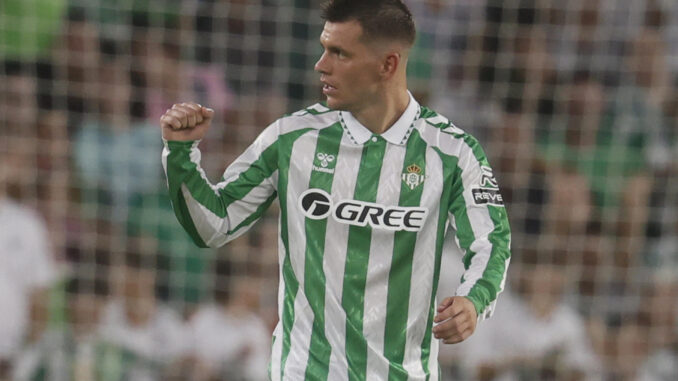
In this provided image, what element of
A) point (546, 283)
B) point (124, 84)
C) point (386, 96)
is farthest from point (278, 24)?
point (386, 96)

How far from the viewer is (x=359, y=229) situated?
274 cm

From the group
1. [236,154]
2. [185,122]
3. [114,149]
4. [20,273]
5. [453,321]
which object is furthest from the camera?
[236,154]

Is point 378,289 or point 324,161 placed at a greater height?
point 324,161

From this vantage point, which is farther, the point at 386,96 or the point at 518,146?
the point at 518,146

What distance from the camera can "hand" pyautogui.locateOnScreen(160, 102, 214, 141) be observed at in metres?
2.54

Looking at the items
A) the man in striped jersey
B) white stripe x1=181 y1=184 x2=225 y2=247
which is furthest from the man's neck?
white stripe x1=181 y1=184 x2=225 y2=247

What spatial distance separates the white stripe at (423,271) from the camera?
9.00 feet

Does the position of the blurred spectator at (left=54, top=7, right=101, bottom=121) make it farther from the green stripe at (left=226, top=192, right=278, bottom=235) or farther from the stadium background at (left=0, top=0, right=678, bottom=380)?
the green stripe at (left=226, top=192, right=278, bottom=235)

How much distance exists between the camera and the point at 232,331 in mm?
5531

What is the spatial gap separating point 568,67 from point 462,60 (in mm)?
A: 537

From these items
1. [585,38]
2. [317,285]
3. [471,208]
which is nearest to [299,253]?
[317,285]

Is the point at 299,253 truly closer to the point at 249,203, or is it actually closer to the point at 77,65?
the point at 249,203

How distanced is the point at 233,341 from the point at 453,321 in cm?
323

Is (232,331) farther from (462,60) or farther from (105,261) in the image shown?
(462,60)
